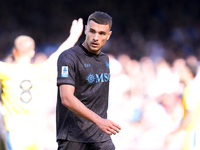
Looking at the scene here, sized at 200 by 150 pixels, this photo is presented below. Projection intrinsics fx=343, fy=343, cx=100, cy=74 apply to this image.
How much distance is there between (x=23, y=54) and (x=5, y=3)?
7068mm

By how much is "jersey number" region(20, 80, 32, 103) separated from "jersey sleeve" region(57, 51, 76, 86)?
170cm

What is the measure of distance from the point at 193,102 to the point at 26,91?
1.89m

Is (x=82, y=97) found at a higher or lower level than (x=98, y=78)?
lower

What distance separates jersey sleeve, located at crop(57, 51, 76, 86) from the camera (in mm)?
2240

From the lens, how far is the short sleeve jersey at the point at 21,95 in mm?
3842

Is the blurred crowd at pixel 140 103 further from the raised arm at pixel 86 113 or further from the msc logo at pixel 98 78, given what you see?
the raised arm at pixel 86 113

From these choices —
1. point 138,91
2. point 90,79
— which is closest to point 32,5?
point 138,91

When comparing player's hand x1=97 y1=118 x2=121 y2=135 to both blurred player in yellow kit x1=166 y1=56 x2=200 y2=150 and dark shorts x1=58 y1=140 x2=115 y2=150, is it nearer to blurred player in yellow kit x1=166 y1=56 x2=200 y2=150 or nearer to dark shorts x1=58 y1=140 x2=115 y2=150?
dark shorts x1=58 y1=140 x2=115 y2=150

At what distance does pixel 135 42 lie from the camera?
33.3 feet

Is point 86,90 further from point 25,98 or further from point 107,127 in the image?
point 25,98

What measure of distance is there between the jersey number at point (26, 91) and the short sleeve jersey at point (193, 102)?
1.78 m

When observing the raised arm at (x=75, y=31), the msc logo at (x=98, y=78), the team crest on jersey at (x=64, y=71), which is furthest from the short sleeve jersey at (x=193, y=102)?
the team crest on jersey at (x=64, y=71)

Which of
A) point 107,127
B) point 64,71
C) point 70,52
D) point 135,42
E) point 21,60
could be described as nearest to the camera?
point 107,127

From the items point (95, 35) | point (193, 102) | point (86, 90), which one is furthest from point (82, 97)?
point (193, 102)
